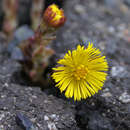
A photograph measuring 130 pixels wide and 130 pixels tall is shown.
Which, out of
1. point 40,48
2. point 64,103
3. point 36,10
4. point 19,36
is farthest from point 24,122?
point 36,10

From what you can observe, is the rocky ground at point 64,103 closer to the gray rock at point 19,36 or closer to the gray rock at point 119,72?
the gray rock at point 119,72

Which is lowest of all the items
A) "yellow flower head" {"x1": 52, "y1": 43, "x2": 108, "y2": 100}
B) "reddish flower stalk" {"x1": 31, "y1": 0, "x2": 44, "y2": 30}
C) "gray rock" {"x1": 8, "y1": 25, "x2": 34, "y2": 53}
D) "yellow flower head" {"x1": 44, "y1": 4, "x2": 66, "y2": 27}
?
"yellow flower head" {"x1": 52, "y1": 43, "x2": 108, "y2": 100}

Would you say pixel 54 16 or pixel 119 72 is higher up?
pixel 54 16

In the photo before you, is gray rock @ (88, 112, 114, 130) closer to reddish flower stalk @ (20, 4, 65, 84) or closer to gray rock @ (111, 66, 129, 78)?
gray rock @ (111, 66, 129, 78)

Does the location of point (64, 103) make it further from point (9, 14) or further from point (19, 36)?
point (9, 14)

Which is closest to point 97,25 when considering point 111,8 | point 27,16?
point 111,8

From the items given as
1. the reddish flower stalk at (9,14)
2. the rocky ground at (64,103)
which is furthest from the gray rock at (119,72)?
the reddish flower stalk at (9,14)

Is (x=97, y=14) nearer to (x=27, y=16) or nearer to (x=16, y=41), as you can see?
(x=27, y=16)

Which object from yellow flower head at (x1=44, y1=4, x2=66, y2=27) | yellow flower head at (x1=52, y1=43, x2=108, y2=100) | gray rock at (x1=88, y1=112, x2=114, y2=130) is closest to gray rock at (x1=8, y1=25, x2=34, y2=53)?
yellow flower head at (x1=44, y1=4, x2=66, y2=27)
